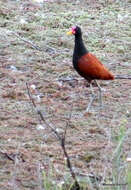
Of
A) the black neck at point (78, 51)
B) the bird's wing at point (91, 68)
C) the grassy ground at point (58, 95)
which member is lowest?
the grassy ground at point (58, 95)

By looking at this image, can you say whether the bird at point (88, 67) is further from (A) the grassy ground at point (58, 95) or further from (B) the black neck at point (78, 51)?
(A) the grassy ground at point (58, 95)

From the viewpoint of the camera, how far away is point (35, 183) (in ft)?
15.4

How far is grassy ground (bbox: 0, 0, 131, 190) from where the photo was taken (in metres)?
4.78

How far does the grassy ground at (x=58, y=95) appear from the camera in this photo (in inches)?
188

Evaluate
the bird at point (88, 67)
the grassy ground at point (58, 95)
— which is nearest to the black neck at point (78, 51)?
the bird at point (88, 67)

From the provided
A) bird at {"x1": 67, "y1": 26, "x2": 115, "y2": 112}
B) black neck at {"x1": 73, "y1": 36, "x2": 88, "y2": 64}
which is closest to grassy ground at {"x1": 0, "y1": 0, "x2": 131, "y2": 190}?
bird at {"x1": 67, "y1": 26, "x2": 115, "y2": 112}

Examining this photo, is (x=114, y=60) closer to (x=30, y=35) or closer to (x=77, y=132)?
(x=30, y=35)

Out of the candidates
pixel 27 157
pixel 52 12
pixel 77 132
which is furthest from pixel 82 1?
pixel 27 157

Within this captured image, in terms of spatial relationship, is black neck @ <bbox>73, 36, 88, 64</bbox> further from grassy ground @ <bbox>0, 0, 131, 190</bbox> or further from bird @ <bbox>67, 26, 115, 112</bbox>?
grassy ground @ <bbox>0, 0, 131, 190</bbox>

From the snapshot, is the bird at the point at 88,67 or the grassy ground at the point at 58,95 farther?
the bird at the point at 88,67

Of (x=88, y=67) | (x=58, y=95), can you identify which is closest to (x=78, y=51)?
(x=88, y=67)

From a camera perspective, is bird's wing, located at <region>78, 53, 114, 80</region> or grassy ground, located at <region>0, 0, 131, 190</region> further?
bird's wing, located at <region>78, 53, 114, 80</region>

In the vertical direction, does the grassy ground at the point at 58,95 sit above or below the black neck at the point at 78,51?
below

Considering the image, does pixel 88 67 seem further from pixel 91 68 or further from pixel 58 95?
pixel 58 95
